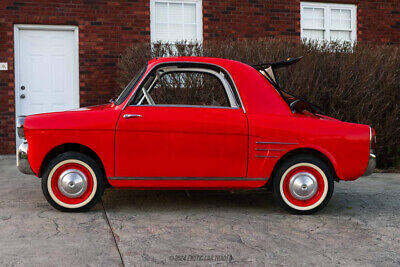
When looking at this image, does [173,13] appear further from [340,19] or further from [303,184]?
[303,184]

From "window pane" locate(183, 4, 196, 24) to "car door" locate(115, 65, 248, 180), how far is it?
6672mm

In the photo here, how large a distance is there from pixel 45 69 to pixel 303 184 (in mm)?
7289

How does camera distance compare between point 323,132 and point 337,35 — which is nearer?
point 323,132

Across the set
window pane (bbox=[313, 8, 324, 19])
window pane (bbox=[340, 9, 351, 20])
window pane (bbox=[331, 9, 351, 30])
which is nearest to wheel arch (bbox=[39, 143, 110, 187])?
window pane (bbox=[313, 8, 324, 19])

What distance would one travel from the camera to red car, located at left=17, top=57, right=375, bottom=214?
454 centimetres

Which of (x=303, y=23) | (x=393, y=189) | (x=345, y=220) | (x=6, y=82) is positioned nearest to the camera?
(x=345, y=220)

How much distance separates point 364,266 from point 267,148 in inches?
65.9

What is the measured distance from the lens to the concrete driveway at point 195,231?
336cm

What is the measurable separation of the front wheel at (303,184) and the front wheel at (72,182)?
72.2 inches

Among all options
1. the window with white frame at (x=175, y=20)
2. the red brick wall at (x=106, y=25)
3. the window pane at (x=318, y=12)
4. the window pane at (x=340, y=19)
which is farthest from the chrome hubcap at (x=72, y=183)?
the window pane at (x=340, y=19)

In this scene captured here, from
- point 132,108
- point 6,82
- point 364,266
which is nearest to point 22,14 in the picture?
point 6,82

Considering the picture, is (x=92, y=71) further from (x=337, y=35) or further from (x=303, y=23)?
(x=337, y=35)

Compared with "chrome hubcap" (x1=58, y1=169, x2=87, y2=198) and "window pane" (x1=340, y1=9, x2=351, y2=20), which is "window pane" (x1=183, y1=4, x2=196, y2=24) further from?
"chrome hubcap" (x1=58, y1=169, x2=87, y2=198)

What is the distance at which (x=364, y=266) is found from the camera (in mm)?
3230
